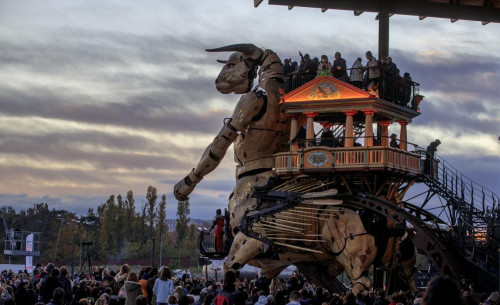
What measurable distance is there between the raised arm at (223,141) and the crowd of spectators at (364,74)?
186 cm

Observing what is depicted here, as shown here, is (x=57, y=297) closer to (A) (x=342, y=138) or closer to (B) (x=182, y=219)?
(A) (x=342, y=138)

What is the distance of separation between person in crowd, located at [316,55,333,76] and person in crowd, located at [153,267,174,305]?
46.0 feet

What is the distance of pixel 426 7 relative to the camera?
36656mm

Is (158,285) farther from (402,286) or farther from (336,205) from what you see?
(402,286)

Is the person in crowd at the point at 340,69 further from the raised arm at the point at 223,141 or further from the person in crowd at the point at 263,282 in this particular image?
the person in crowd at the point at 263,282

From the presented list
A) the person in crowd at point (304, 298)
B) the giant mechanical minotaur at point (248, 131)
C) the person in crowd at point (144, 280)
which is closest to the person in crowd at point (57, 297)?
the person in crowd at point (144, 280)

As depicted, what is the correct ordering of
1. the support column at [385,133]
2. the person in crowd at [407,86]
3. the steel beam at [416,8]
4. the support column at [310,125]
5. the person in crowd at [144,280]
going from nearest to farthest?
the person in crowd at [144,280], the support column at [310,125], the person in crowd at [407,86], the support column at [385,133], the steel beam at [416,8]

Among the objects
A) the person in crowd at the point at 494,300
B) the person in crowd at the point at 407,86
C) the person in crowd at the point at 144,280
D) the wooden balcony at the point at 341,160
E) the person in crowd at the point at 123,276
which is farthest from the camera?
the person in crowd at the point at 407,86

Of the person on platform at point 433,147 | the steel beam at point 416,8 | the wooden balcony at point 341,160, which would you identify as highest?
the steel beam at point 416,8

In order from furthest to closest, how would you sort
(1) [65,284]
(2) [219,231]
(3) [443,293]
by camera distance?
(2) [219,231], (1) [65,284], (3) [443,293]

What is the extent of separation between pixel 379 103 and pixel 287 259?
6250 mm

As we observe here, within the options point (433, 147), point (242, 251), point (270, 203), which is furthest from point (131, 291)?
point (433, 147)

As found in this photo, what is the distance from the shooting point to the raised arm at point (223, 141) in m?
30.3

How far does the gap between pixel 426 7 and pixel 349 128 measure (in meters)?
9.19
